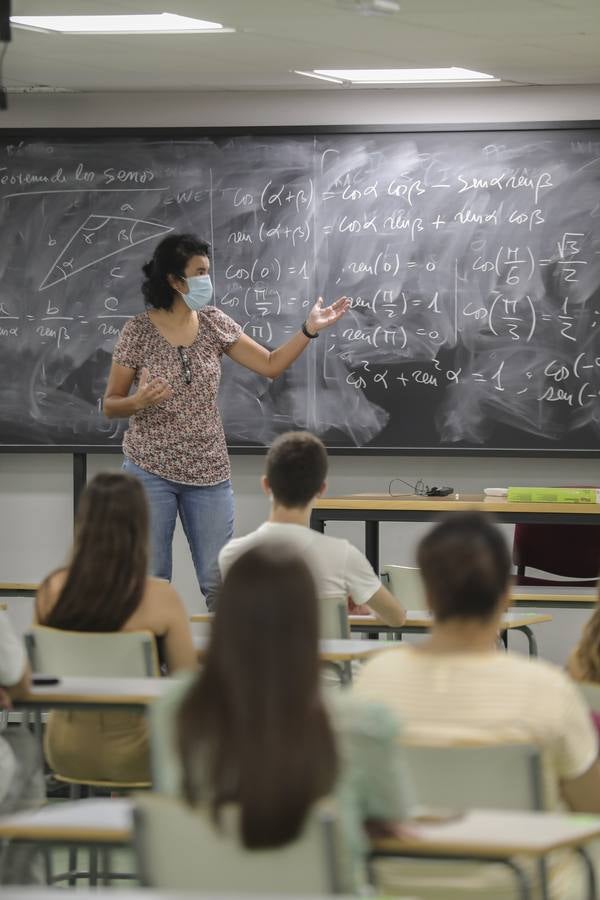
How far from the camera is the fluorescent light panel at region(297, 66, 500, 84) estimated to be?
6.08 metres

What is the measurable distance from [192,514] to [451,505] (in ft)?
3.64

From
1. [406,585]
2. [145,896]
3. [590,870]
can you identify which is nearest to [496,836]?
[590,870]

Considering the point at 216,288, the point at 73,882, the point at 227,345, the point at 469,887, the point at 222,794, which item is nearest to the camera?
the point at 222,794

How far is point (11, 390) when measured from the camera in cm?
657

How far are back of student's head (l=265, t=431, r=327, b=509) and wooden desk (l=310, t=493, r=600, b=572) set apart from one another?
5.75ft

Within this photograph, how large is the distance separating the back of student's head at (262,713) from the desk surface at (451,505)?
370 centimetres

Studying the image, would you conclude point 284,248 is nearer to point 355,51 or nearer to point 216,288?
point 216,288

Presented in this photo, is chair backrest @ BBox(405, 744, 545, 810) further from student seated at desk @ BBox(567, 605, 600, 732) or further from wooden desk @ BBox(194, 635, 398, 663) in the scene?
wooden desk @ BBox(194, 635, 398, 663)

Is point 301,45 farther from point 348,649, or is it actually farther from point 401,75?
point 348,649

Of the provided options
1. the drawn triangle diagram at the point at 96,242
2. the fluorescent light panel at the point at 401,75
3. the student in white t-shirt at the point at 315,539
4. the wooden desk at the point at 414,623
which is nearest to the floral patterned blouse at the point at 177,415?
the wooden desk at the point at 414,623

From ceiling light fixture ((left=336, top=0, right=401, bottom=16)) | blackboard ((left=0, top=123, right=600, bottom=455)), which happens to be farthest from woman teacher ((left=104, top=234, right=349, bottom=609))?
blackboard ((left=0, top=123, right=600, bottom=455))

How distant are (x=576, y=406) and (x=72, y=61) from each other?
2785 mm

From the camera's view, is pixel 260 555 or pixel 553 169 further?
pixel 553 169

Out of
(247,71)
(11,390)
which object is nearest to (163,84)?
(247,71)
